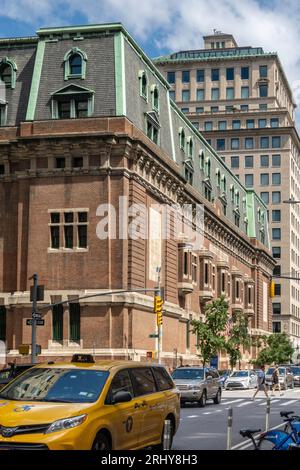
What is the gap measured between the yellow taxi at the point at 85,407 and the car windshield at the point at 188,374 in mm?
20929

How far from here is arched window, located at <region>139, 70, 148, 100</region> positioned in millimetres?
55700

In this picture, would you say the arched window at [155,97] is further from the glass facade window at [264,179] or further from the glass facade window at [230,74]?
the glass facade window at [264,179]

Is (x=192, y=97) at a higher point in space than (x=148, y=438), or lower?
higher

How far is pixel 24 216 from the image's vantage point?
52.9 metres

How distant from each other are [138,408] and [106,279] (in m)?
35.9

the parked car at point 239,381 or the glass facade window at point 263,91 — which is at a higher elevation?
the glass facade window at point 263,91

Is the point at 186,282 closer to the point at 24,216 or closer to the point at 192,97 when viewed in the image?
the point at 24,216

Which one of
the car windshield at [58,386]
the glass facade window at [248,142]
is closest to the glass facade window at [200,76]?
the glass facade window at [248,142]

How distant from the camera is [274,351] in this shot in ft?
316

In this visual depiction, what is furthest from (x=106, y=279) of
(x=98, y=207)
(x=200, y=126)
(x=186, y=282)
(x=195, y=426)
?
(x=200, y=126)

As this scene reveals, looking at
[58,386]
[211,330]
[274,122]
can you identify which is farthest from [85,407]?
[274,122]

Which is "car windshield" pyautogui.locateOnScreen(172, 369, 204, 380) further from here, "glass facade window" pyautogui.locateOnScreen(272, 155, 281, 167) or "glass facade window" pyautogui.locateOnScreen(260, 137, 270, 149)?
"glass facade window" pyautogui.locateOnScreen(272, 155, 281, 167)

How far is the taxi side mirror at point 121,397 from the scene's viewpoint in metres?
13.7

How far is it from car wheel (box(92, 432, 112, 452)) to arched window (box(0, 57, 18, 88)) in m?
44.3
